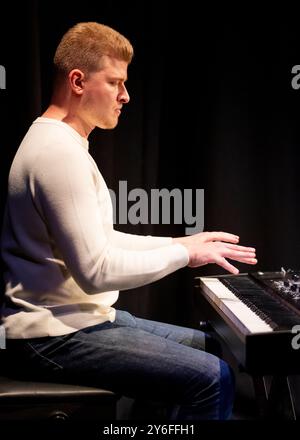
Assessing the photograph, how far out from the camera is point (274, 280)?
207cm

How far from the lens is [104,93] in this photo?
1.79m

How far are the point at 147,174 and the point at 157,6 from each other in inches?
35.4

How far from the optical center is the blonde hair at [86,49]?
1758mm

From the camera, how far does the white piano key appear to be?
1.53m

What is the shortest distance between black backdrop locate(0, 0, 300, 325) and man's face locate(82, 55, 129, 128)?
1.00 metres

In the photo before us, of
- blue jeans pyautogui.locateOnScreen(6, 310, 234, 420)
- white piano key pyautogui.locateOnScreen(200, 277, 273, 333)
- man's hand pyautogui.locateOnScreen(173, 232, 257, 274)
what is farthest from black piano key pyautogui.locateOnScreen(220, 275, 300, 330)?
blue jeans pyautogui.locateOnScreen(6, 310, 234, 420)

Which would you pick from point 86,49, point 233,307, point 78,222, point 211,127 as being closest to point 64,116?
point 86,49

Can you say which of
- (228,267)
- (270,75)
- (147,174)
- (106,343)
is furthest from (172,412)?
(270,75)

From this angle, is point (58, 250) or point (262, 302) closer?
point (58, 250)

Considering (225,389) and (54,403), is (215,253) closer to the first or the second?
(225,389)

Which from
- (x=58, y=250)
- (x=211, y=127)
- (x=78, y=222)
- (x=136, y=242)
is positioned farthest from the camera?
(x=211, y=127)

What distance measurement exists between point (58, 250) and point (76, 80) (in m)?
0.56

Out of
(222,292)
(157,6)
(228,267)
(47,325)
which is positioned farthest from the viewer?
(157,6)

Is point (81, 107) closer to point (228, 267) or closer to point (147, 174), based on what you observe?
point (228, 267)
